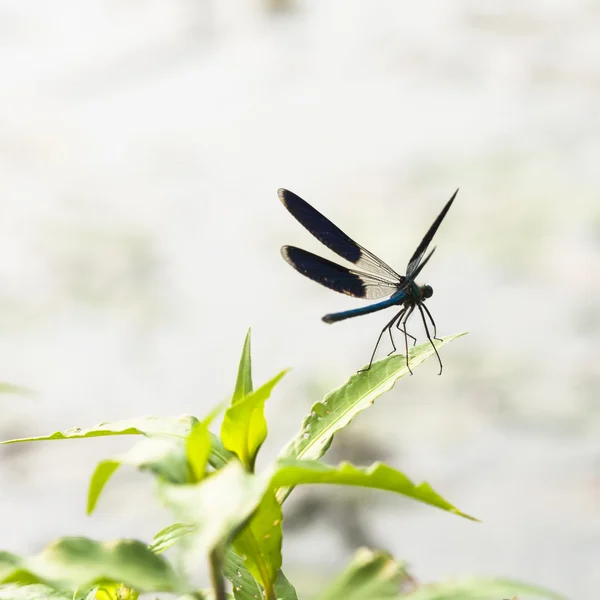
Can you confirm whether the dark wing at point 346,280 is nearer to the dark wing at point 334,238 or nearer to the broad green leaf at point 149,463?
the dark wing at point 334,238

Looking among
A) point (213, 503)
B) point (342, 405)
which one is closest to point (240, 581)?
point (342, 405)

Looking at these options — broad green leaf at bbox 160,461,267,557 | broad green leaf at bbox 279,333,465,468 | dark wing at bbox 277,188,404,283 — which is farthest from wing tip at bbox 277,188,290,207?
broad green leaf at bbox 160,461,267,557

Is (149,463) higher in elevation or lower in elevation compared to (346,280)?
lower

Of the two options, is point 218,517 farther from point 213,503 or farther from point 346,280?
point 346,280

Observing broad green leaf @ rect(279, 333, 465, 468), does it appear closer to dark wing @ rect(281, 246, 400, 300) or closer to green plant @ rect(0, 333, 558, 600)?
green plant @ rect(0, 333, 558, 600)

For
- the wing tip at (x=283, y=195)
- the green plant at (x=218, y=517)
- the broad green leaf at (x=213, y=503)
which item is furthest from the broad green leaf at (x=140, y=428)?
the wing tip at (x=283, y=195)

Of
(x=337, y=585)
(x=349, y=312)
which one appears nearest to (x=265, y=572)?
(x=337, y=585)
